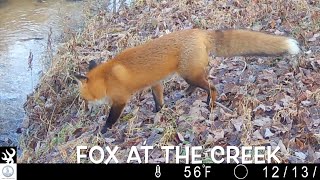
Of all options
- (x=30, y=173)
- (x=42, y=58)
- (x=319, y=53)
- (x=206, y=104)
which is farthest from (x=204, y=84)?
(x=42, y=58)

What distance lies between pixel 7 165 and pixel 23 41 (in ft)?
18.9

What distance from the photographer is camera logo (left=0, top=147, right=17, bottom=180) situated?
3513 millimetres

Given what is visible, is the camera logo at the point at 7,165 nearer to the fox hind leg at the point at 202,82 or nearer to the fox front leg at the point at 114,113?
the fox front leg at the point at 114,113

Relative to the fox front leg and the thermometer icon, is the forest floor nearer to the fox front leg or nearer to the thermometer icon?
the fox front leg

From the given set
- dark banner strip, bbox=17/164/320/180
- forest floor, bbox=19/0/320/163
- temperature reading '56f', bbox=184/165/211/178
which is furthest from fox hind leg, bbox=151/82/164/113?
temperature reading '56f', bbox=184/165/211/178

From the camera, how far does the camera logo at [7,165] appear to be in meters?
3.51

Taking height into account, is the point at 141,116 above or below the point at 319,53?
below

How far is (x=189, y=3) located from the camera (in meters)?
9.14

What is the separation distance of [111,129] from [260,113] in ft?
4.88

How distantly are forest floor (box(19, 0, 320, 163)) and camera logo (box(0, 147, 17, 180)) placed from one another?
77 cm

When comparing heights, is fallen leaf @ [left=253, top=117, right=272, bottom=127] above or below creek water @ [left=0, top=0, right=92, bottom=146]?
above

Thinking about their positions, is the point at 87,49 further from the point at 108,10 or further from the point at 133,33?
the point at 108,10

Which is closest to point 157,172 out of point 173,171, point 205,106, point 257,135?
point 173,171

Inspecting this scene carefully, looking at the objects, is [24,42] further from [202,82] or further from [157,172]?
[157,172]
